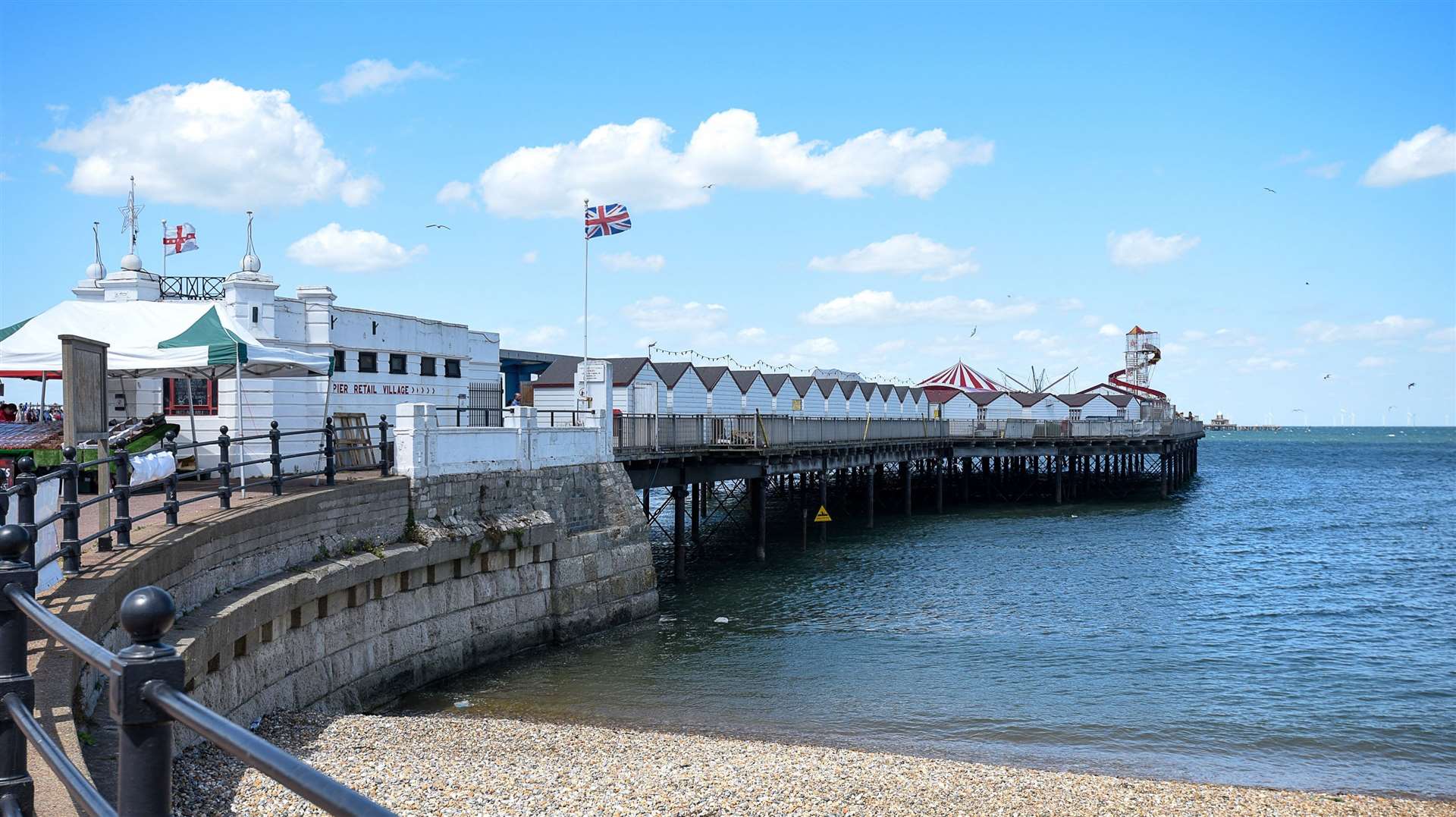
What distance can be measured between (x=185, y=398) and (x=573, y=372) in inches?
962

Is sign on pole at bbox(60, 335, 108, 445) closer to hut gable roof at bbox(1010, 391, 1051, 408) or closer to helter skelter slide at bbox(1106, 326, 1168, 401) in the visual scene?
hut gable roof at bbox(1010, 391, 1051, 408)

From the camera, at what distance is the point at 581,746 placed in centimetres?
1334

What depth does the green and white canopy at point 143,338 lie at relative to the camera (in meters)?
14.9

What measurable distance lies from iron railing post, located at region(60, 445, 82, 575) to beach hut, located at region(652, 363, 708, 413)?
3321cm

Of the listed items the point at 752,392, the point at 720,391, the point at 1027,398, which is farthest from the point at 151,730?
the point at 1027,398

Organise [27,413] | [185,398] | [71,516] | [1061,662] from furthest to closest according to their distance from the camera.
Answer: [27,413] → [185,398] → [1061,662] → [71,516]

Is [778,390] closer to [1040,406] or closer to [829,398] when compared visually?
[829,398]

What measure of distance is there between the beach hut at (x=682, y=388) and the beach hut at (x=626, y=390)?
0.65 metres

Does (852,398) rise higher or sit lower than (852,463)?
higher

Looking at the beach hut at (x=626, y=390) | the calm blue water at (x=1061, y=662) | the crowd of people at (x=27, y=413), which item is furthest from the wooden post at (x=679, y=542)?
the crowd of people at (x=27, y=413)

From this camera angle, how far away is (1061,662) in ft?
66.1

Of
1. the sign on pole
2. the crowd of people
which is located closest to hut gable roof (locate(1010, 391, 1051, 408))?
the crowd of people

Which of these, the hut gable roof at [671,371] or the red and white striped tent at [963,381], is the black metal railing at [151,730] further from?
the red and white striped tent at [963,381]

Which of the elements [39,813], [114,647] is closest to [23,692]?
[39,813]
